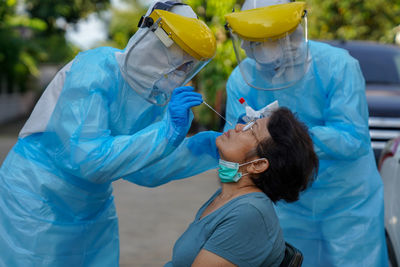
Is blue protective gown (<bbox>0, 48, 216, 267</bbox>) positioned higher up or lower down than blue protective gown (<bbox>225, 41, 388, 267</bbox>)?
higher up

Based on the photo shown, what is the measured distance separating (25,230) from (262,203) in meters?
0.94

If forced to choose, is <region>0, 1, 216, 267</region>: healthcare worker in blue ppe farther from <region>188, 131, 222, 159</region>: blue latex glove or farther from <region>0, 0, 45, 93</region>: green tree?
<region>0, 0, 45, 93</region>: green tree

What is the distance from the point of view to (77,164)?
1981 mm

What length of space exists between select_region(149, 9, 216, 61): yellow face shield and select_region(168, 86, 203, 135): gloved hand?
176 millimetres

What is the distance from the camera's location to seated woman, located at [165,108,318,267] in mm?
1865

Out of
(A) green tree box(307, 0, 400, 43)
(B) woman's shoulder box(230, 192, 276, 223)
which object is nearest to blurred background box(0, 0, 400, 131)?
(A) green tree box(307, 0, 400, 43)

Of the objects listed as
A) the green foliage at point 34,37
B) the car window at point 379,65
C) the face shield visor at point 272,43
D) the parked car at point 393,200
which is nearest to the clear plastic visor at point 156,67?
the face shield visor at point 272,43

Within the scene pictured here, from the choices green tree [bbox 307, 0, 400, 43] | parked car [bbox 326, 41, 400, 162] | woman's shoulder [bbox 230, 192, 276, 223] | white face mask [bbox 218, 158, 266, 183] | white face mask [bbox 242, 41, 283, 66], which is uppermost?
white face mask [bbox 242, 41, 283, 66]

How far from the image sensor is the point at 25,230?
83.0 inches

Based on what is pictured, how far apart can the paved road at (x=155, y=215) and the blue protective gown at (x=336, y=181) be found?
206 centimetres

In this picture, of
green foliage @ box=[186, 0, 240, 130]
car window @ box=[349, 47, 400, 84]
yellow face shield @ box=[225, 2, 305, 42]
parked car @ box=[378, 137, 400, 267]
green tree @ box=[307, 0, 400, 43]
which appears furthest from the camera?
green tree @ box=[307, 0, 400, 43]

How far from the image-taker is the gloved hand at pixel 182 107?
2.02 m

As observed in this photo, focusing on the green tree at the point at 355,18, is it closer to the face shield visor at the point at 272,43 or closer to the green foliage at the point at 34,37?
the green foliage at the point at 34,37

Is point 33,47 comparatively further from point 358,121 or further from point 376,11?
point 358,121
